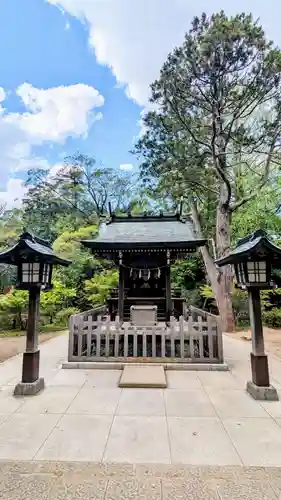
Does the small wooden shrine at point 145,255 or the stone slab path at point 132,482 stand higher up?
the small wooden shrine at point 145,255

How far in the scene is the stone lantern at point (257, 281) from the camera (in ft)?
12.6

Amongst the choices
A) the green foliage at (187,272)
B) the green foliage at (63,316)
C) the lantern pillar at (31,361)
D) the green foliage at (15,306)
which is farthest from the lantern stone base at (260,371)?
the green foliage at (187,272)

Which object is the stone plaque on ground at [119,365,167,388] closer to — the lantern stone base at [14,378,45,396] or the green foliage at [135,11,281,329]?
the lantern stone base at [14,378,45,396]

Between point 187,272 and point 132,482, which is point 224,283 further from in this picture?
point 132,482

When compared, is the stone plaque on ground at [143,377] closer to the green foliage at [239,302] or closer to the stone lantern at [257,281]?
the stone lantern at [257,281]

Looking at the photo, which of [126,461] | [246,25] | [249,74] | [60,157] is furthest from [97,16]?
[60,157]

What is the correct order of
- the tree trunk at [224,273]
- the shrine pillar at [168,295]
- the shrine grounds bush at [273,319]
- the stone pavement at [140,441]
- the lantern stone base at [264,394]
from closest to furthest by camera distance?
the stone pavement at [140,441], the lantern stone base at [264,394], the shrine pillar at [168,295], the tree trunk at [224,273], the shrine grounds bush at [273,319]

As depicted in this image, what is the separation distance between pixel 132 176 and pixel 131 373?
17036 millimetres

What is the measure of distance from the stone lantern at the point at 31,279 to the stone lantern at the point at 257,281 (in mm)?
3100

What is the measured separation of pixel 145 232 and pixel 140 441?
6109mm

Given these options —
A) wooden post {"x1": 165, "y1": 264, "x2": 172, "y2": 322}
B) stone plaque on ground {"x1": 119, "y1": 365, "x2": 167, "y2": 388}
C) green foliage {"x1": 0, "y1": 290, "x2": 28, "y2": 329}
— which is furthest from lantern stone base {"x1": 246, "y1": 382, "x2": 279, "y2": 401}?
green foliage {"x1": 0, "y1": 290, "x2": 28, "y2": 329}

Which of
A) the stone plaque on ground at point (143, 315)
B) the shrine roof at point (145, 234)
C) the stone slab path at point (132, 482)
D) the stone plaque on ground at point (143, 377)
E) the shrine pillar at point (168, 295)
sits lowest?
the stone plaque on ground at point (143, 377)

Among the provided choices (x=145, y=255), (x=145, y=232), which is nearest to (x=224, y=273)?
(x=145, y=232)

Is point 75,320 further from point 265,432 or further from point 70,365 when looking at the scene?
point 265,432
